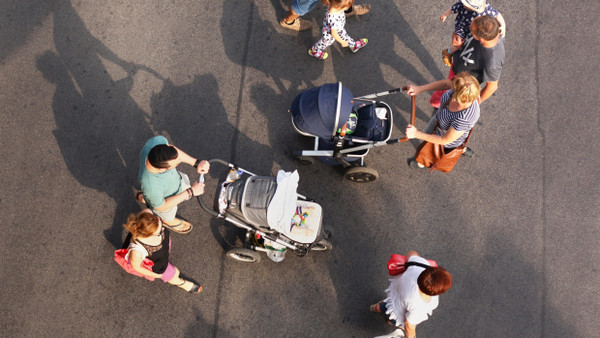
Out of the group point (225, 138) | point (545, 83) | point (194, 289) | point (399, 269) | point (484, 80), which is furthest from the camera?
point (545, 83)

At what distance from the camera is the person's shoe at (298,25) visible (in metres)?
6.22

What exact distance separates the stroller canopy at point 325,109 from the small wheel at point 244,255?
5.34 feet

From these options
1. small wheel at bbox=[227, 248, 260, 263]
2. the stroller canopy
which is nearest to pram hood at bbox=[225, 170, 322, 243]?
small wheel at bbox=[227, 248, 260, 263]

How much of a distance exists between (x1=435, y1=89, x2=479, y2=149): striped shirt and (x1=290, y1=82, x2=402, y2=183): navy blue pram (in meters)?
0.55

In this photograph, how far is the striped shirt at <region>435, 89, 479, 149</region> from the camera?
163 inches

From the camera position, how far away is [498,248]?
5.38m

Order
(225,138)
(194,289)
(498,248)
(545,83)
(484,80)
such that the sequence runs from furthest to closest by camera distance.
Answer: (545,83) → (225,138) → (498,248) → (194,289) → (484,80)

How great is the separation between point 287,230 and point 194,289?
1.67m

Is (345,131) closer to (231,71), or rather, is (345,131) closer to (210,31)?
(231,71)

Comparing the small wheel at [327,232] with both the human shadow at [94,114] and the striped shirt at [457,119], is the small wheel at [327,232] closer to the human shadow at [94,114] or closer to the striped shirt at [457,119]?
the striped shirt at [457,119]

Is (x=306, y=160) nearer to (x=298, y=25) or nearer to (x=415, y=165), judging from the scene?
(x=415, y=165)

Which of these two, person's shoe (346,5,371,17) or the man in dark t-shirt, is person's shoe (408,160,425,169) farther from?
person's shoe (346,5,371,17)

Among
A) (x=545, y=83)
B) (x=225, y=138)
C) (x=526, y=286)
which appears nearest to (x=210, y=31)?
(x=225, y=138)

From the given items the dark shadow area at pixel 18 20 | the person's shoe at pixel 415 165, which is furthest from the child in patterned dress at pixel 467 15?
the dark shadow area at pixel 18 20
